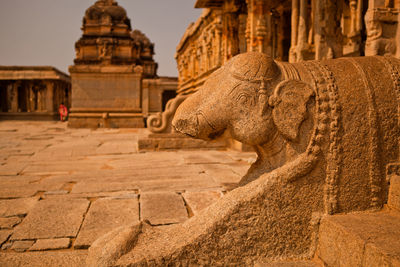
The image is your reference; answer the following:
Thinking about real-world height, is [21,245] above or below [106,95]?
below

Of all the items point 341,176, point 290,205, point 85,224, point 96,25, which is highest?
point 96,25

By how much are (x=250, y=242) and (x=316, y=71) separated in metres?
0.95

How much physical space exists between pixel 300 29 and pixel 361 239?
4.00 m

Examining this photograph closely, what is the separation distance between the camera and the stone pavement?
7.14 ft

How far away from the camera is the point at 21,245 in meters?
2.13

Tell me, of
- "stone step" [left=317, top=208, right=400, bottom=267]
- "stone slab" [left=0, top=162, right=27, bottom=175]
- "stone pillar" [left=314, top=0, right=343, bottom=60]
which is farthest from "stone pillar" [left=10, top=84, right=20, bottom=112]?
"stone step" [left=317, top=208, right=400, bottom=267]

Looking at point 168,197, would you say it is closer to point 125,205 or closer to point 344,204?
point 125,205

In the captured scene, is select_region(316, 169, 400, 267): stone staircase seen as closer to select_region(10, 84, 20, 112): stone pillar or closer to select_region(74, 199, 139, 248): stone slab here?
select_region(74, 199, 139, 248): stone slab

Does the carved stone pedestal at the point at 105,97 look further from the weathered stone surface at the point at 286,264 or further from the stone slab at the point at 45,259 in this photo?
the weathered stone surface at the point at 286,264

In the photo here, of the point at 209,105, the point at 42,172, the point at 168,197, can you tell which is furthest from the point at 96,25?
the point at 209,105

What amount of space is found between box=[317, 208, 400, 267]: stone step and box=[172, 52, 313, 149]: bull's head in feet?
1.56

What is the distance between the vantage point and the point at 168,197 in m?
3.15

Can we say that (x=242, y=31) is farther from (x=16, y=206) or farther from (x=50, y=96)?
(x=50, y=96)

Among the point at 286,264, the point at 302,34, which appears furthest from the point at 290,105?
the point at 302,34
